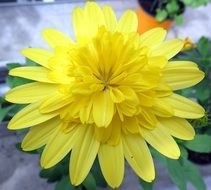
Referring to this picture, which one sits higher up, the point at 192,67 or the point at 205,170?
the point at 192,67

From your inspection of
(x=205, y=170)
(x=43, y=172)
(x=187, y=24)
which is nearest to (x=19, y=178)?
(x=43, y=172)

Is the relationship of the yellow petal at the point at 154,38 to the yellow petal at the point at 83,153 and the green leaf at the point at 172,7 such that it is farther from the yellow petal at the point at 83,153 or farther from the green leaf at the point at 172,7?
the green leaf at the point at 172,7

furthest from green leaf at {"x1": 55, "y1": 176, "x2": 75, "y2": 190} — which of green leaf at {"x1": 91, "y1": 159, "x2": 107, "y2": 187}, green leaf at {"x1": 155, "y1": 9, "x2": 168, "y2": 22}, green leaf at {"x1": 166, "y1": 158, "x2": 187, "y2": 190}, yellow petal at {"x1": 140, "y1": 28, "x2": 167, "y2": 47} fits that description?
green leaf at {"x1": 155, "y1": 9, "x2": 168, "y2": 22}

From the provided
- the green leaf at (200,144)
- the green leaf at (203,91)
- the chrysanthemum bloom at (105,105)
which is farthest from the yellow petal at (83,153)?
the green leaf at (203,91)

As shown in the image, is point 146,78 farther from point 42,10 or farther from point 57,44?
point 42,10

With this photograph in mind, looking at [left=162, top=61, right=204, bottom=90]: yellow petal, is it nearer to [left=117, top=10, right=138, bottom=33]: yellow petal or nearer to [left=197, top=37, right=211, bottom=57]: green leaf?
[left=117, top=10, right=138, bottom=33]: yellow petal

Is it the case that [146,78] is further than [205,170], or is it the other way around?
[205,170]

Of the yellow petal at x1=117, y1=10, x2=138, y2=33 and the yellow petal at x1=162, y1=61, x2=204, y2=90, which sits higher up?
the yellow petal at x1=117, y1=10, x2=138, y2=33

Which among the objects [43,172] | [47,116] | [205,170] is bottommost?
[205,170]
